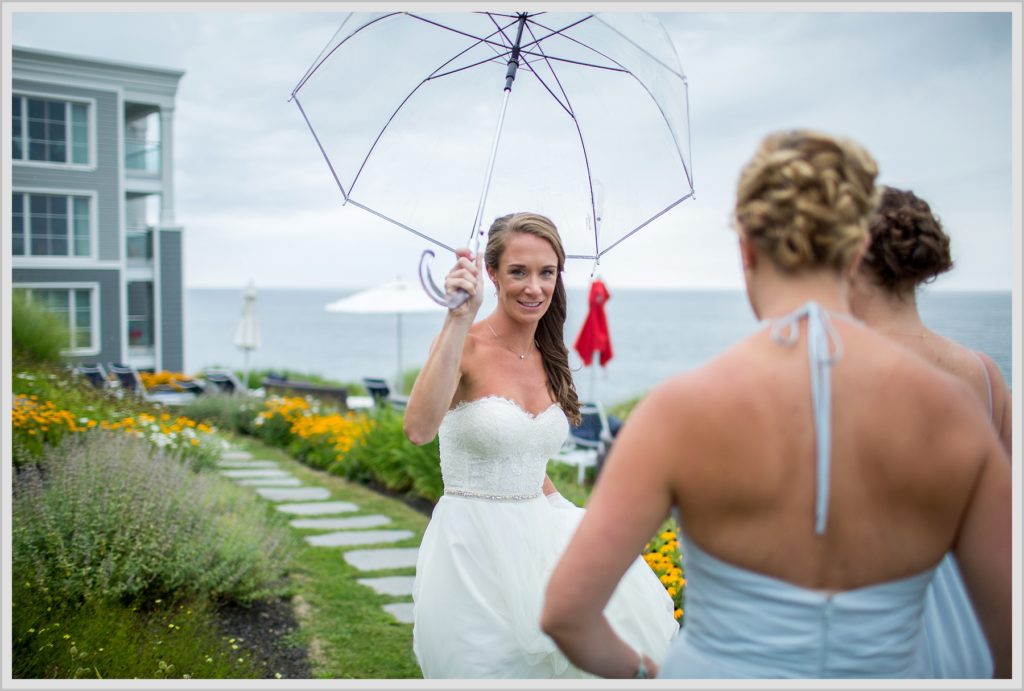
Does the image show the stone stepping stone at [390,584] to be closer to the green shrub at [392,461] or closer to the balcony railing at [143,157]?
the green shrub at [392,461]

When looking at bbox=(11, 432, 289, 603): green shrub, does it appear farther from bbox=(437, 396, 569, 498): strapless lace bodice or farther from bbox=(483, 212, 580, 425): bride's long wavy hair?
bbox=(483, 212, 580, 425): bride's long wavy hair

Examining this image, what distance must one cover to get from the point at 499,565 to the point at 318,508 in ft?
19.5

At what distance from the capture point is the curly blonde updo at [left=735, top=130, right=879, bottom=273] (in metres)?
1.51

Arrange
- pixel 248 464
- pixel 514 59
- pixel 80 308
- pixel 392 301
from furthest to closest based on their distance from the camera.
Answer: pixel 80 308
pixel 392 301
pixel 248 464
pixel 514 59

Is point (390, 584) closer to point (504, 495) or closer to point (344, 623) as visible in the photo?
point (344, 623)

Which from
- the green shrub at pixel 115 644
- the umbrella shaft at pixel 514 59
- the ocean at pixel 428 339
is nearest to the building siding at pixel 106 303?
the ocean at pixel 428 339

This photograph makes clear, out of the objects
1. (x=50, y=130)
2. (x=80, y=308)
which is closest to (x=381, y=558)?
(x=80, y=308)

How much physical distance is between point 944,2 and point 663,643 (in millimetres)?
2236

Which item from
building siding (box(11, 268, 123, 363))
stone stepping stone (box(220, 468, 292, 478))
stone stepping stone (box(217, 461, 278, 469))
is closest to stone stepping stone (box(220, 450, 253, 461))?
stone stepping stone (box(217, 461, 278, 469))

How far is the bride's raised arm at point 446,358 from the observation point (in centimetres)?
254

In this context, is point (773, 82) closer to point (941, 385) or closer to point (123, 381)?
point (941, 385)

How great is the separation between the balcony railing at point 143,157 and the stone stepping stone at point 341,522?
2322 centimetres

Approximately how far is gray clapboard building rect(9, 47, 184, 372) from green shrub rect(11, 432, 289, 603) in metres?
21.0

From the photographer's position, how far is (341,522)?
808cm
